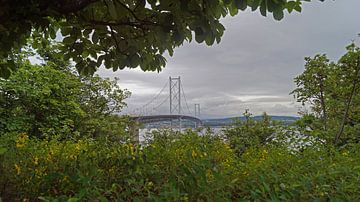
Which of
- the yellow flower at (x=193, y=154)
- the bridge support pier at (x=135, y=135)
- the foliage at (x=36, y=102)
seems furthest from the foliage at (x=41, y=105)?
the yellow flower at (x=193, y=154)

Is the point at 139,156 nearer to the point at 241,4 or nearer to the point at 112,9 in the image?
the point at 112,9

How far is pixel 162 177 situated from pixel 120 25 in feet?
3.00

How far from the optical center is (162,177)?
5.23 feet

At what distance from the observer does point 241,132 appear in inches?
213

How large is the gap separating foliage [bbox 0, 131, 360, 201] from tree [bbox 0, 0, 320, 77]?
1.97ft

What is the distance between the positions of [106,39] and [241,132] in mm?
4023

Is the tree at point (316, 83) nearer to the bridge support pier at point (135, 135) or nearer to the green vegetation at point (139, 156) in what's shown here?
the green vegetation at point (139, 156)

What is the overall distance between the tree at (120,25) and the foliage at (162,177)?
23.6 inches

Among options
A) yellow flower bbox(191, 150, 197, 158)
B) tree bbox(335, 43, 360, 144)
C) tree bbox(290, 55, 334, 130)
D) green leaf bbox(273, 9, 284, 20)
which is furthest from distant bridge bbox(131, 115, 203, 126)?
green leaf bbox(273, 9, 284, 20)

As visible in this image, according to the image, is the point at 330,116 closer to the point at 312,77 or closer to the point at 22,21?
the point at 312,77

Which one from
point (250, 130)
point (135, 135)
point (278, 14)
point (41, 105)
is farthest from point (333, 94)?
point (41, 105)

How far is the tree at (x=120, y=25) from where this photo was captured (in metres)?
1.34

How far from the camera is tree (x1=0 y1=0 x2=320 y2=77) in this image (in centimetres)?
134

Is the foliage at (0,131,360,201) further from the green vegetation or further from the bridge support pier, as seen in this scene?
the bridge support pier
